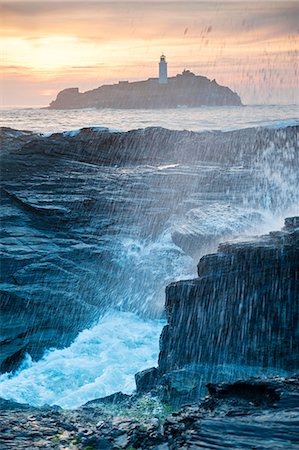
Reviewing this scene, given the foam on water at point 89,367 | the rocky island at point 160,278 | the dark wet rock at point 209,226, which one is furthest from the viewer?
the dark wet rock at point 209,226

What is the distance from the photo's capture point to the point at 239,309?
10305mm

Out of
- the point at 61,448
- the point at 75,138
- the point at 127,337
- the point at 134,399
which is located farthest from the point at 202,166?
the point at 61,448

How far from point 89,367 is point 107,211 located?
8.13 metres

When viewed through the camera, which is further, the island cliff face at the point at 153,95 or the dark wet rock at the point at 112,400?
the island cliff face at the point at 153,95

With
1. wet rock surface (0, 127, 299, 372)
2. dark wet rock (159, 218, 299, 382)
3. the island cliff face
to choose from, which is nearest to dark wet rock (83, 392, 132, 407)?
dark wet rock (159, 218, 299, 382)

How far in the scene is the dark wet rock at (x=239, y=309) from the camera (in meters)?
9.80

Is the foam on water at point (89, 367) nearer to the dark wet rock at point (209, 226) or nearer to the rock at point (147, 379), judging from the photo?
the rock at point (147, 379)

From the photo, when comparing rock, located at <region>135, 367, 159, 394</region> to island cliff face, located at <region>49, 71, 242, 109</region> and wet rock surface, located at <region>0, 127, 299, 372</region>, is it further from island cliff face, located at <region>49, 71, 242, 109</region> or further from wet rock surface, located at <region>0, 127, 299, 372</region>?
island cliff face, located at <region>49, 71, 242, 109</region>

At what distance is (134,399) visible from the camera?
962cm

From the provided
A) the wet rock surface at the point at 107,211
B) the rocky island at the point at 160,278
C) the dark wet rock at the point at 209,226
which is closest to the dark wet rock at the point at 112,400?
the rocky island at the point at 160,278

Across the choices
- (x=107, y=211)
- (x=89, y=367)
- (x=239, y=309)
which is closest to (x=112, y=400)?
(x=89, y=367)

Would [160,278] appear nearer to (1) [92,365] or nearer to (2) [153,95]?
(1) [92,365]

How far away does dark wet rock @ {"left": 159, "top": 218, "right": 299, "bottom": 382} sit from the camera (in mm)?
9797

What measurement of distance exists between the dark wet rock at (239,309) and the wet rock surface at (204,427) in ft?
12.7
